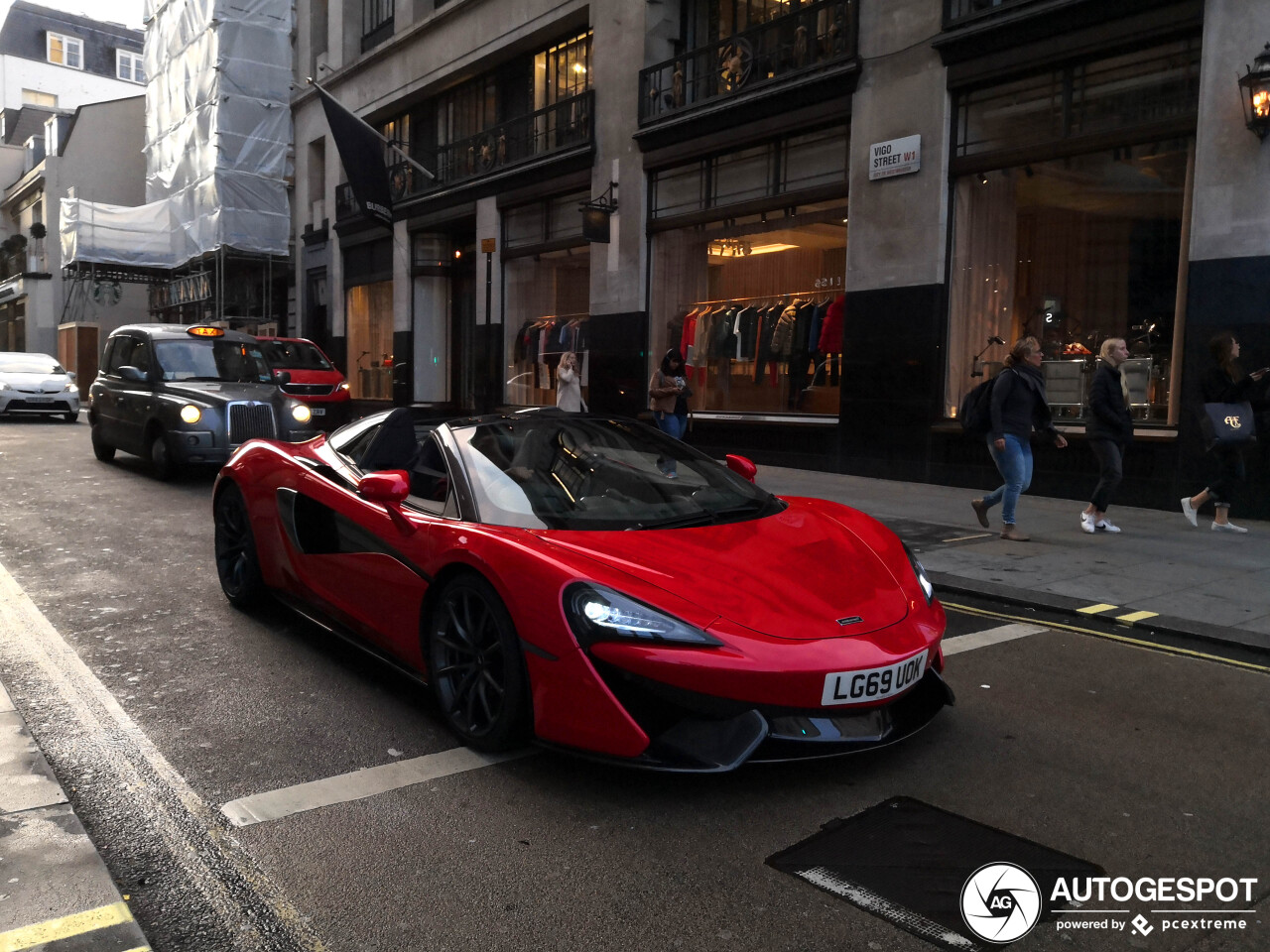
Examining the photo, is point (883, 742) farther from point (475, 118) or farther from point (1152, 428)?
point (475, 118)

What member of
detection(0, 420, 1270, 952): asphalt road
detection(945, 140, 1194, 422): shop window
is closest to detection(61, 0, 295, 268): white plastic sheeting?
detection(945, 140, 1194, 422): shop window

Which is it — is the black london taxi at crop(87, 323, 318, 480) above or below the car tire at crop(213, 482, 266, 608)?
above

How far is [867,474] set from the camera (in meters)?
13.9

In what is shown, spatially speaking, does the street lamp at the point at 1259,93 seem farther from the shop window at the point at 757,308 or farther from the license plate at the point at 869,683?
the license plate at the point at 869,683

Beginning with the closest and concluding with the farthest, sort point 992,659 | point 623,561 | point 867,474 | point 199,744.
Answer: point 623,561 → point 199,744 → point 992,659 → point 867,474

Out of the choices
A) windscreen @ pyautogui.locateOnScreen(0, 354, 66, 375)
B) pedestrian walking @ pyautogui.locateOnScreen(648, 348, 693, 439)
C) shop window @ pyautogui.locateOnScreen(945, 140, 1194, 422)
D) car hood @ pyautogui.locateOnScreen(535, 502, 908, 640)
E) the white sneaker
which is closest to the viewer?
car hood @ pyautogui.locateOnScreen(535, 502, 908, 640)

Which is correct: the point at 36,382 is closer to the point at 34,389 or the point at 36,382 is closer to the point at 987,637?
the point at 34,389

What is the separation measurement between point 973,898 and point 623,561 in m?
1.55

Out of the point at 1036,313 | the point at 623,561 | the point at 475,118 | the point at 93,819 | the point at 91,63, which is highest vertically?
the point at 91,63

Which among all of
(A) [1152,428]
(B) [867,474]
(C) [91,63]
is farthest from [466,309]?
(C) [91,63]

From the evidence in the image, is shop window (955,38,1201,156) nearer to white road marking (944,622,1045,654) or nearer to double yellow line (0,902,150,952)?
white road marking (944,622,1045,654)

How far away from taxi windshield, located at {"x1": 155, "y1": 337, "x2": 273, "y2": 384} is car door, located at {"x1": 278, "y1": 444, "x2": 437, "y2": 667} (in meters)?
8.03

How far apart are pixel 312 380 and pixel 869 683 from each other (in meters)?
13.3

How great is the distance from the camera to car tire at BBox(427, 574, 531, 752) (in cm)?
371
